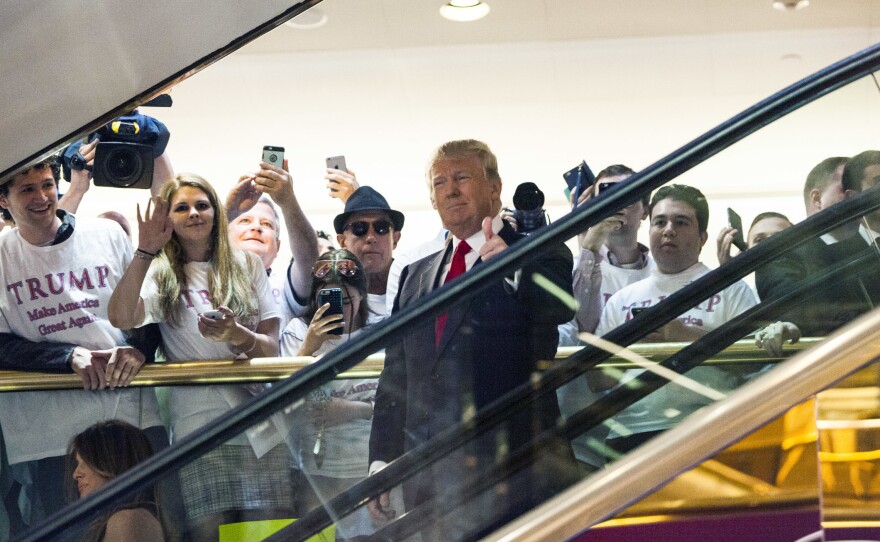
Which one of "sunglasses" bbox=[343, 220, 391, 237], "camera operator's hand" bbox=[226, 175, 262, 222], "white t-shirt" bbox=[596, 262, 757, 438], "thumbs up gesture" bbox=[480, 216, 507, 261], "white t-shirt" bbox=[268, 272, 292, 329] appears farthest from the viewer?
"camera operator's hand" bbox=[226, 175, 262, 222]

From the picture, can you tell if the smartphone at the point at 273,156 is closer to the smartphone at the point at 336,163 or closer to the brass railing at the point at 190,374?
the smartphone at the point at 336,163

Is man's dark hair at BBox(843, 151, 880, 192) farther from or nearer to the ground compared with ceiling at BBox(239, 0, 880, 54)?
nearer to the ground

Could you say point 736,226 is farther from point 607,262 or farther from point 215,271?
point 215,271

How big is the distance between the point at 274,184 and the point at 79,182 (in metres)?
0.61

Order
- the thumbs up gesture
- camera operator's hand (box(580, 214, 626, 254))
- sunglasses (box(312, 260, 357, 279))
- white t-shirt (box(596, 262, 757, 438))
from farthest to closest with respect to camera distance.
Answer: sunglasses (box(312, 260, 357, 279))
the thumbs up gesture
camera operator's hand (box(580, 214, 626, 254))
white t-shirt (box(596, 262, 757, 438))

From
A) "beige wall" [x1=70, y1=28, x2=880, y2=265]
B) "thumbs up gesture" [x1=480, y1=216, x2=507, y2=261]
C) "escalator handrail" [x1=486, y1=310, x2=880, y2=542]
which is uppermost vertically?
"beige wall" [x1=70, y1=28, x2=880, y2=265]

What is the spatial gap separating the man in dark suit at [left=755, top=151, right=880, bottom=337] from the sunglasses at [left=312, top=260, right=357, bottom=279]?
1.60 m

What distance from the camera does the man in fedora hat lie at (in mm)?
3102

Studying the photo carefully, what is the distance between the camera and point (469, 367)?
1.63m

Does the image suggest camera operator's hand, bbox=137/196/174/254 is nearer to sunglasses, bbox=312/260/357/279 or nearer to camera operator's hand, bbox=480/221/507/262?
sunglasses, bbox=312/260/357/279

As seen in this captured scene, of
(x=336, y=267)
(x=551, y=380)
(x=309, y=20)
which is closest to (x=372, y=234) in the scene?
(x=336, y=267)

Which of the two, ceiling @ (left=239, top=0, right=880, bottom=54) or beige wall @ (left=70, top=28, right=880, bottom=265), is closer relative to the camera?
ceiling @ (left=239, top=0, right=880, bottom=54)

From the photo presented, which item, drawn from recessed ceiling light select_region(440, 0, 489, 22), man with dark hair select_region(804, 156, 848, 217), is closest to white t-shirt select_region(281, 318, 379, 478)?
man with dark hair select_region(804, 156, 848, 217)

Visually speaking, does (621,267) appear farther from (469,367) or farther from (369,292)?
(369,292)
